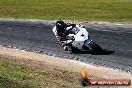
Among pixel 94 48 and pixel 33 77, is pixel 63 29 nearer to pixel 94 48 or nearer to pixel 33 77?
pixel 94 48

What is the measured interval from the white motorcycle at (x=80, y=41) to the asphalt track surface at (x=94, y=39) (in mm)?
362

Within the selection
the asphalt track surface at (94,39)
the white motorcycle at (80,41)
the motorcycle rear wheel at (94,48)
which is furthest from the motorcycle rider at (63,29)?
the motorcycle rear wheel at (94,48)

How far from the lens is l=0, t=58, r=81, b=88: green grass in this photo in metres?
15.6

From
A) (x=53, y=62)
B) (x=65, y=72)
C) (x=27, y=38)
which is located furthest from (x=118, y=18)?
(x=65, y=72)

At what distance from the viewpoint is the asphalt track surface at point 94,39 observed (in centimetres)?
2222

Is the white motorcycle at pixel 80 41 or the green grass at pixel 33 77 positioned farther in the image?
the white motorcycle at pixel 80 41

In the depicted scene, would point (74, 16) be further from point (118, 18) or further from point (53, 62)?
point (53, 62)

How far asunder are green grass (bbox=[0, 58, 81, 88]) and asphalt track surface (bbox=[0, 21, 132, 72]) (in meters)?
3.40

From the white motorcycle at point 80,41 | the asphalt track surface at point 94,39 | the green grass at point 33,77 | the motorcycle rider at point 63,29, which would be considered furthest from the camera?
the motorcycle rider at point 63,29

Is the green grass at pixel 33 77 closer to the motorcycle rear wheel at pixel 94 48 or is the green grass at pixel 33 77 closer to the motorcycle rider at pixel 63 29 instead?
the motorcycle rear wheel at pixel 94 48

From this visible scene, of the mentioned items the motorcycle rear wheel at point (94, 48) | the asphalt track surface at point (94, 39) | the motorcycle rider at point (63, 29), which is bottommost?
the asphalt track surface at point (94, 39)

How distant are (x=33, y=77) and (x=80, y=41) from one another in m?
6.70

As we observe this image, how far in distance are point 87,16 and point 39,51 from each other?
71.6 ft

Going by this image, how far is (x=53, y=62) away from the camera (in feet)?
72.3
